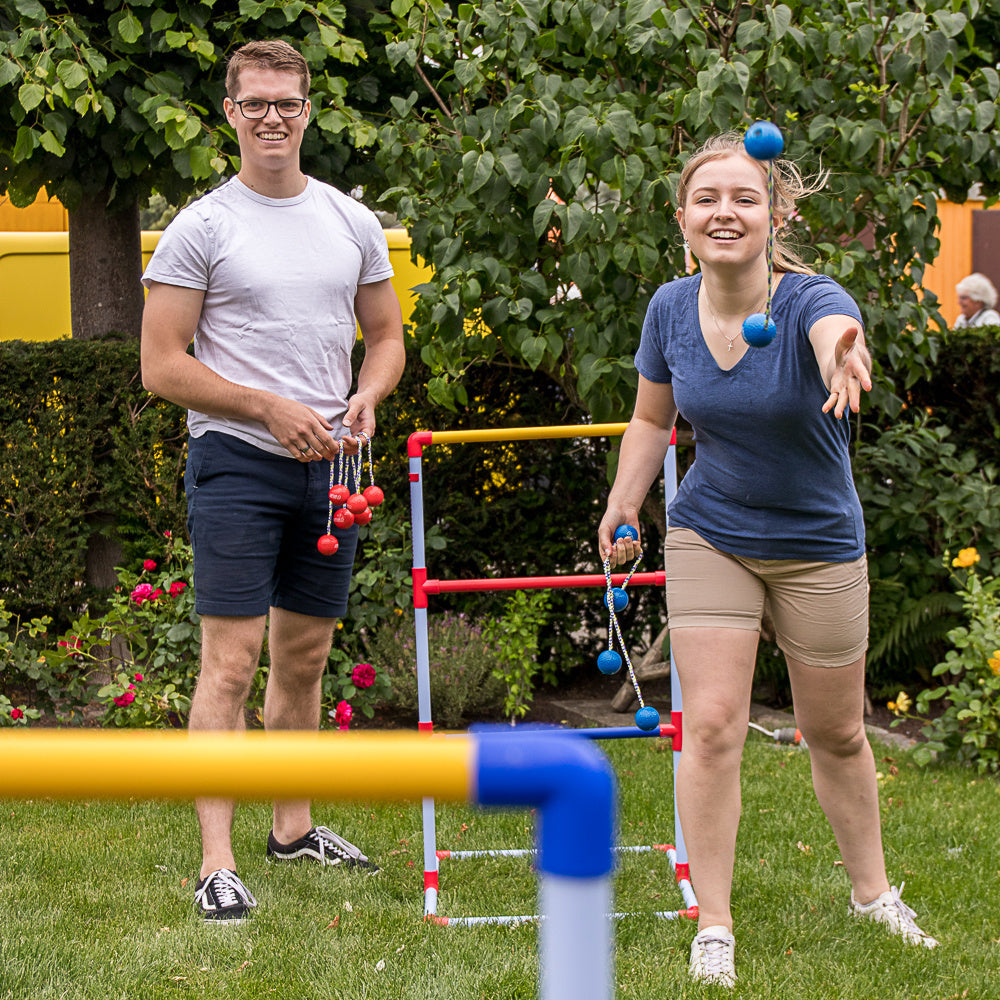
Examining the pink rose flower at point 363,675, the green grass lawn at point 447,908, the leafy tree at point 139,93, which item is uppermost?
the leafy tree at point 139,93

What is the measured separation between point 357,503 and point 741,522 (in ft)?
3.31

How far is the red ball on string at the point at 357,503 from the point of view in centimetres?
320

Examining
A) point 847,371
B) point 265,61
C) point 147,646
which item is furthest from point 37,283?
point 847,371

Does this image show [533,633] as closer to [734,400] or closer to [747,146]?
[734,400]

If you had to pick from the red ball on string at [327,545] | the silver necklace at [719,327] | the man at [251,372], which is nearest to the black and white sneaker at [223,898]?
the man at [251,372]

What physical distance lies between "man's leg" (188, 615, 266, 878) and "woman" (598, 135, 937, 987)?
1.11 m

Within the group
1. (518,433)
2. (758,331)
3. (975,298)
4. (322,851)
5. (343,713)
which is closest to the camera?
(758,331)

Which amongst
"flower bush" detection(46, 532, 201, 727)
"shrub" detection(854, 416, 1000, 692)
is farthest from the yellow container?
"shrub" detection(854, 416, 1000, 692)

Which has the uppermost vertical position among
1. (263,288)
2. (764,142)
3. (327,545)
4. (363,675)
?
(764,142)

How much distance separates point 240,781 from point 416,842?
3.16 m

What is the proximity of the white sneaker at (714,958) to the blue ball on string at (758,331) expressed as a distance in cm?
131

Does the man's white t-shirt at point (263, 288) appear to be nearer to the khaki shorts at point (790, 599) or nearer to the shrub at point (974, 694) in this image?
the khaki shorts at point (790, 599)

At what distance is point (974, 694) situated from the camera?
453 centimetres

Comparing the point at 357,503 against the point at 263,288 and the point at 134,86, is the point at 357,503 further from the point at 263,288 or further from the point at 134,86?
the point at 134,86
